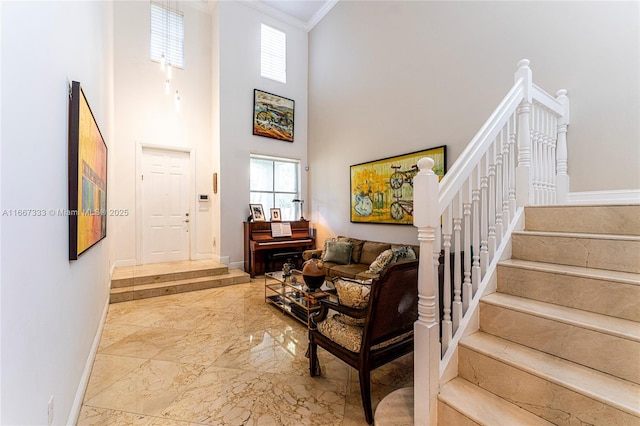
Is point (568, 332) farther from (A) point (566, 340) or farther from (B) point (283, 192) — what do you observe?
(B) point (283, 192)

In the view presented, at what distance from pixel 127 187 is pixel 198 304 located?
8.73 ft

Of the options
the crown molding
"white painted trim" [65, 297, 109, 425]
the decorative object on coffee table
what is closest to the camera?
"white painted trim" [65, 297, 109, 425]

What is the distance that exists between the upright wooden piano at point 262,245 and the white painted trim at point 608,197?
409 centimetres

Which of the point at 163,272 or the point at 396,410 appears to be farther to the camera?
the point at 163,272

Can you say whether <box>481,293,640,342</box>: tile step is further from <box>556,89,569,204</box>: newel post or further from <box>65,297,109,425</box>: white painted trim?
<box>65,297,109,425</box>: white painted trim

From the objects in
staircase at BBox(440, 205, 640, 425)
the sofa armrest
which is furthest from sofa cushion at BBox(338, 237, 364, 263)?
staircase at BBox(440, 205, 640, 425)

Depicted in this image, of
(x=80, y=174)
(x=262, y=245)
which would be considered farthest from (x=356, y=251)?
(x=80, y=174)

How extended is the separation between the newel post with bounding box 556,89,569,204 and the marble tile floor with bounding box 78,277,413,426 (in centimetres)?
207

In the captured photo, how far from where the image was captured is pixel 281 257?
534 cm

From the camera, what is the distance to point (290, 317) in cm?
327

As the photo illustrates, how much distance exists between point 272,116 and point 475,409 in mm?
5671

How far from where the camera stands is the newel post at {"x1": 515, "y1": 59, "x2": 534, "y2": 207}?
6.63 feet

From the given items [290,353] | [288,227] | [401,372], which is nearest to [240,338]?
[290,353]

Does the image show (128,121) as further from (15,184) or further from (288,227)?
(15,184)
